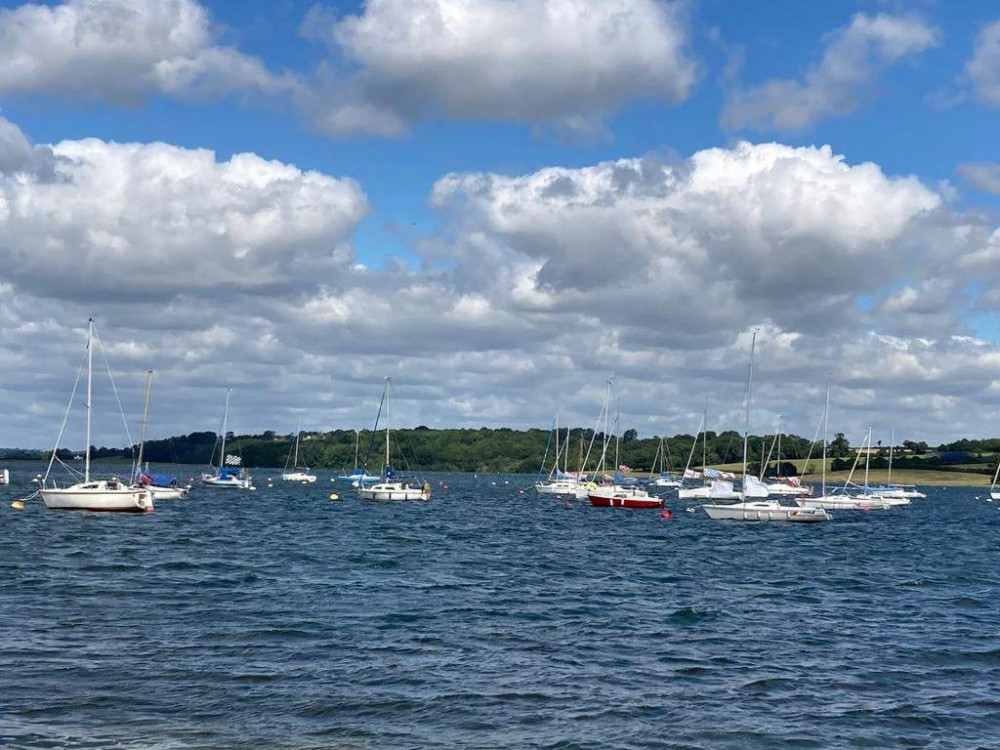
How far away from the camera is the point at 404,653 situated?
3381 centimetres

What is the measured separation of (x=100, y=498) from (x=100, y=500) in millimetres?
281

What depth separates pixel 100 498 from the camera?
97.8 metres

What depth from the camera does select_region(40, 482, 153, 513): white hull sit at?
9788cm

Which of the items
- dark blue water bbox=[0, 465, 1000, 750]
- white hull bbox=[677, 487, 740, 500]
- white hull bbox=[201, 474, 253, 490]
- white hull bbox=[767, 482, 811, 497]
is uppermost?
white hull bbox=[767, 482, 811, 497]

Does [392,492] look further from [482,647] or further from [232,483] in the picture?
[482,647]

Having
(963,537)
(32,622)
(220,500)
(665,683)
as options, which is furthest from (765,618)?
(220,500)

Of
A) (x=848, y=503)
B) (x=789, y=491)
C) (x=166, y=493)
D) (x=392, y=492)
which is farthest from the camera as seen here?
(x=789, y=491)

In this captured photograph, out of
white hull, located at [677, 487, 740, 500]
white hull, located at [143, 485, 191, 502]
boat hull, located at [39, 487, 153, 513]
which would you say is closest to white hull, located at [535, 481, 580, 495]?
white hull, located at [677, 487, 740, 500]

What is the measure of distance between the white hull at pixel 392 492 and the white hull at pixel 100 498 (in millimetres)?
53696

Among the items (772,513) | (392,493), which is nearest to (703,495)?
(392,493)

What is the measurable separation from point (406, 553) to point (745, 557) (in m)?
22.6

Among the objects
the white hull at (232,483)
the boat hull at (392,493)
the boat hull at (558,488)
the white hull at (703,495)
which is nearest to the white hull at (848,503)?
the white hull at (703,495)

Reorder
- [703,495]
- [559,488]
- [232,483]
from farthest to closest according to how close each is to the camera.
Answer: [559,488] → [232,483] → [703,495]

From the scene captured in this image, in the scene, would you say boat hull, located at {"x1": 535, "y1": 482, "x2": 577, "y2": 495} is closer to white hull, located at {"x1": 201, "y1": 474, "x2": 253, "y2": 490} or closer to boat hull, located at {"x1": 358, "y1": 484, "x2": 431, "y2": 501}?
boat hull, located at {"x1": 358, "y1": 484, "x2": 431, "y2": 501}
